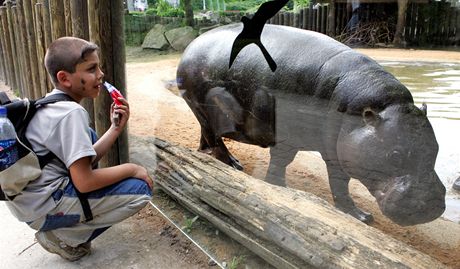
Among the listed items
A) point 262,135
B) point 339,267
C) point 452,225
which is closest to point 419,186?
point 452,225

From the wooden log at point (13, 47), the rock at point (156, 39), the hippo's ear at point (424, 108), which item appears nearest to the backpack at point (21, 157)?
the rock at point (156, 39)

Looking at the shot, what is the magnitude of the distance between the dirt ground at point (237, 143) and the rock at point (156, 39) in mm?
68

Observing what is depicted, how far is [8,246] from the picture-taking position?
2.60m

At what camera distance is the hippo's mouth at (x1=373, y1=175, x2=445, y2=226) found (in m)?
1.85

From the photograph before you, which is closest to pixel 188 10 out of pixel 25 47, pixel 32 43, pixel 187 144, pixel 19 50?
pixel 187 144

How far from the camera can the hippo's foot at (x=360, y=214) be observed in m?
2.02

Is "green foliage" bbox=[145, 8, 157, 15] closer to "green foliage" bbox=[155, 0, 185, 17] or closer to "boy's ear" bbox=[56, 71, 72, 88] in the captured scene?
"green foliage" bbox=[155, 0, 185, 17]

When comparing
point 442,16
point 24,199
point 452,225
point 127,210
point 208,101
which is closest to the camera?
point 442,16

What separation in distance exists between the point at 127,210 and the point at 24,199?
49 centimetres

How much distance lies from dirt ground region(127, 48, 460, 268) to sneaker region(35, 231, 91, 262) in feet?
3.49

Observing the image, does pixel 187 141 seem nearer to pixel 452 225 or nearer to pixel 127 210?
pixel 127 210

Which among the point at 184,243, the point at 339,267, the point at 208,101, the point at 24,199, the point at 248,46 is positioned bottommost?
the point at 184,243

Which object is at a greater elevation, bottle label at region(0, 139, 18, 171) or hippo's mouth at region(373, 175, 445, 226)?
bottle label at region(0, 139, 18, 171)

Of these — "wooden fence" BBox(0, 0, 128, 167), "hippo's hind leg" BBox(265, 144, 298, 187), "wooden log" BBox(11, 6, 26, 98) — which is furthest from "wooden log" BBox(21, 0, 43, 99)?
"hippo's hind leg" BBox(265, 144, 298, 187)
